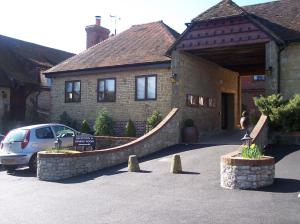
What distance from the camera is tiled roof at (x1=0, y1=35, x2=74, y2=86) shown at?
1131 inches

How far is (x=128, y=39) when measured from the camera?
2506 cm

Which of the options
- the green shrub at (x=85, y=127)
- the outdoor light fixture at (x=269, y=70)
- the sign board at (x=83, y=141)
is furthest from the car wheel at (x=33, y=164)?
the outdoor light fixture at (x=269, y=70)

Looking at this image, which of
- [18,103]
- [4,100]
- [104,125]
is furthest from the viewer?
[18,103]

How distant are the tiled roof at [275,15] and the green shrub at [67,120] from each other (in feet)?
32.1

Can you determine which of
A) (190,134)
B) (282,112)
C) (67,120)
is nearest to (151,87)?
(190,134)

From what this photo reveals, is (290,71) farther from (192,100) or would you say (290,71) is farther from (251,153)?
(251,153)

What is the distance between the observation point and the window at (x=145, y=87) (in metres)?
20.6

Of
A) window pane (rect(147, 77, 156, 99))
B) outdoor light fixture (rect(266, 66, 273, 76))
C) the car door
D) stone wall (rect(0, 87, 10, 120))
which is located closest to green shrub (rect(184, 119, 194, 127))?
window pane (rect(147, 77, 156, 99))

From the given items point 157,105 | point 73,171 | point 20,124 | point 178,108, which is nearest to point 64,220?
point 73,171

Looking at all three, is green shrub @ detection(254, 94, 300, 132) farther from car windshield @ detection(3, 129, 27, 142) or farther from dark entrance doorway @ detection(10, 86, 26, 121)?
dark entrance doorway @ detection(10, 86, 26, 121)

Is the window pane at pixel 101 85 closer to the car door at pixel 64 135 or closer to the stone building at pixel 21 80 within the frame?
the car door at pixel 64 135

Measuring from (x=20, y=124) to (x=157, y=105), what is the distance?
38.9 feet

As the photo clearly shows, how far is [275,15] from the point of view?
2003cm

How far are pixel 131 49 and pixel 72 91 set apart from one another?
4505mm
